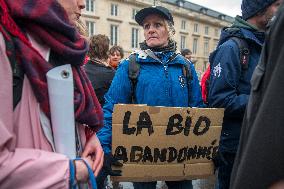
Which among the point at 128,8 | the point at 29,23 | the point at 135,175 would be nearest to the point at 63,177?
the point at 29,23

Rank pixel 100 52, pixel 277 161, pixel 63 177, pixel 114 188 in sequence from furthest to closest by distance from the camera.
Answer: pixel 114 188, pixel 100 52, pixel 63 177, pixel 277 161

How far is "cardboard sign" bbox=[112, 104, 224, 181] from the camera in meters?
2.14

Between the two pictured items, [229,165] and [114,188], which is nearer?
[229,165]

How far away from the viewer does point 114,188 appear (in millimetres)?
4469

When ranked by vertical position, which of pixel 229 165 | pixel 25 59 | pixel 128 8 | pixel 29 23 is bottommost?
pixel 229 165

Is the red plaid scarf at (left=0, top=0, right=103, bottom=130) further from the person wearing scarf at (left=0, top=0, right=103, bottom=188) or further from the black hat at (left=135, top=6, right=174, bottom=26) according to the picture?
the black hat at (left=135, top=6, right=174, bottom=26)

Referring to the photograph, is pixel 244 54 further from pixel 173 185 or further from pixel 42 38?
pixel 42 38

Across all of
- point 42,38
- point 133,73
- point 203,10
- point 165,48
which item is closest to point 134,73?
point 133,73

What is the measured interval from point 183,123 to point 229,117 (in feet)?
1.42

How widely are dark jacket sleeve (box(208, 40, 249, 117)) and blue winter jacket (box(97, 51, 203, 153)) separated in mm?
293

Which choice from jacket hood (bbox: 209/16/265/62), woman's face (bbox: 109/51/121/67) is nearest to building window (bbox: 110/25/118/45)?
woman's face (bbox: 109/51/121/67)

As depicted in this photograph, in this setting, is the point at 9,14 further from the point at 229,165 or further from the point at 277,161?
the point at 229,165

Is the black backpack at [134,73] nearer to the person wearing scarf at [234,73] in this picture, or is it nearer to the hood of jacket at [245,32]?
the person wearing scarf at [234,73]

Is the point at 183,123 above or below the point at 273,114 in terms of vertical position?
below
